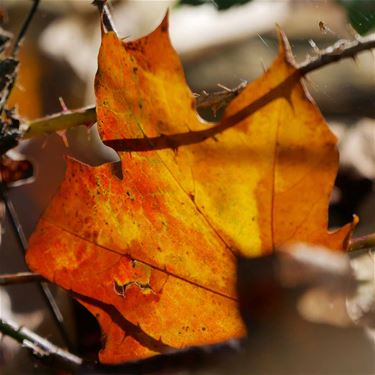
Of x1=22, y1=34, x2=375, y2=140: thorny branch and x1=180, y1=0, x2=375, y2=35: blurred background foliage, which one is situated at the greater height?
x1=22, y1=34, x2=375, y2=140: thorny branch

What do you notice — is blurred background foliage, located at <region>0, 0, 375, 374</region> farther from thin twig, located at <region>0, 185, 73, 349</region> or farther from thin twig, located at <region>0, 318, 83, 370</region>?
thin twig, located at <region>0, 318, 83, 370</region>

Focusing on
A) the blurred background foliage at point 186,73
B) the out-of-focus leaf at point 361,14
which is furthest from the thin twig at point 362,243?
the out-of-focus leaf at point 361,14

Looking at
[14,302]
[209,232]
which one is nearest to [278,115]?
[209,232]

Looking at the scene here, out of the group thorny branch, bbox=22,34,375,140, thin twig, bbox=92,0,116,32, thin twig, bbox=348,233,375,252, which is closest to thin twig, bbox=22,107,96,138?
thorny branch, bbox=22,34,375,140

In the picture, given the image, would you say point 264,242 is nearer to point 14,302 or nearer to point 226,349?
point 226,349

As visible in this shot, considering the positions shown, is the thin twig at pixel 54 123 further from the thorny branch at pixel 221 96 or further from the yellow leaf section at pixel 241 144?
the yellow leaf section at pixel 241 144
